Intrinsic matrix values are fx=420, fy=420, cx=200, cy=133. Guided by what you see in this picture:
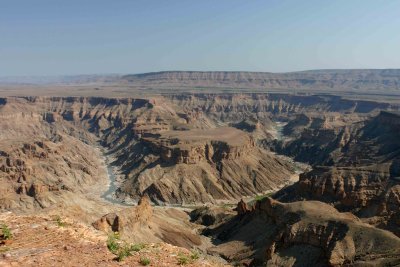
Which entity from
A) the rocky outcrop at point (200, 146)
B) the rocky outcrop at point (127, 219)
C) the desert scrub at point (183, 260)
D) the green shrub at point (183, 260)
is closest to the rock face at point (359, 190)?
the rocky outcrop at point (200, 146)

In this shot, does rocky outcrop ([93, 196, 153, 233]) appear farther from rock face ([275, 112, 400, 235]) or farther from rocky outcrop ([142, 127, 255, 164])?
rocky outcrop ([142, 127, 255, 164])

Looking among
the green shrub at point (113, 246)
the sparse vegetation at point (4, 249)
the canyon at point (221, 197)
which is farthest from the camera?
the canyon at point (221, 197)

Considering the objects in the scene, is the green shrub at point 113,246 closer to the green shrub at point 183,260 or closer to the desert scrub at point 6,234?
the green shrub at point 183,260

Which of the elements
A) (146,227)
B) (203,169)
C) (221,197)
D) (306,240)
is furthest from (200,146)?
(306,240)

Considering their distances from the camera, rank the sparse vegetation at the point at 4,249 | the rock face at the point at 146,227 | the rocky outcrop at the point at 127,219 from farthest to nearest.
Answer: the rock face at the point at 146,227 → the rocky outcrop at the point at 127,219 → the sparse vegetation at the point at 4,249

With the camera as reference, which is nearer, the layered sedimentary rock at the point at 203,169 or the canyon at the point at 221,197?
the canyon at the point at 221,197

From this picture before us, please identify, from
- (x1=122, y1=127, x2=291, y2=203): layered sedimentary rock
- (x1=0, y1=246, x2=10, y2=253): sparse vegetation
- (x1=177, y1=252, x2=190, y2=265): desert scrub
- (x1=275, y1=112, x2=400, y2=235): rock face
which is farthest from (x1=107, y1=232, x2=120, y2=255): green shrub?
(x1=122, y1=127, x2=291, y2=203): layered sedimentary rock

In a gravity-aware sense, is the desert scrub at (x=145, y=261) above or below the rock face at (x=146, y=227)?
above

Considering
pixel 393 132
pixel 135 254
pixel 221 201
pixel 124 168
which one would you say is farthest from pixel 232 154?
pixel 135 254

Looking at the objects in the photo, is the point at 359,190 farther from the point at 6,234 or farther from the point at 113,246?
the point at 6,234
